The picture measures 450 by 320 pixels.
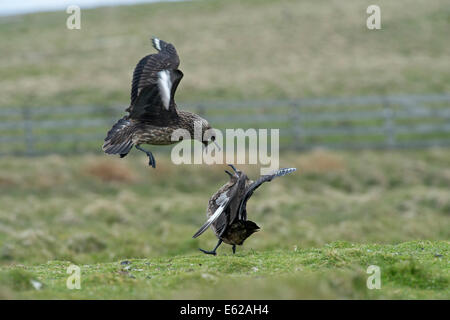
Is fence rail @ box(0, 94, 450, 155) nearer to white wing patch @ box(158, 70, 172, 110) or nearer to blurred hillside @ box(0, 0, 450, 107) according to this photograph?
blurred hillside @ box(0, 0, 450, 107)

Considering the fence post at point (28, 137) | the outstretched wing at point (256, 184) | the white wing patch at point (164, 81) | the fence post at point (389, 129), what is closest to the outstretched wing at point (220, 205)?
the outstretched wing at point (256, 184)

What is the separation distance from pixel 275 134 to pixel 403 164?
5.46 m

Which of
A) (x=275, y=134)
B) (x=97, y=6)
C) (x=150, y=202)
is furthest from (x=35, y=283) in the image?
(x=97, y=6)

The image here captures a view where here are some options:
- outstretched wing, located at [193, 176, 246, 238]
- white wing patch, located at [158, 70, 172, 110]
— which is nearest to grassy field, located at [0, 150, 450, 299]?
outstretched wing, located at [193, 176, 246, 238]

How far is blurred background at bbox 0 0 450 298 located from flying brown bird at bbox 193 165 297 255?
3.44 meters

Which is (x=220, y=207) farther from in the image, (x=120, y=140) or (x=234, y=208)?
(x=120, y=140)

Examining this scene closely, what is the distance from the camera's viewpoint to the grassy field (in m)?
6.88

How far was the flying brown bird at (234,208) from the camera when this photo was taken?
26.8ft

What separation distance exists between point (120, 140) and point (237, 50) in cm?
3720

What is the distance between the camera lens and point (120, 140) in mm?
8875

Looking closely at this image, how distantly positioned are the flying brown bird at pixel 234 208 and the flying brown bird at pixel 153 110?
980 millimetres

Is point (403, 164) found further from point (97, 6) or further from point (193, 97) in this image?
point (97, 6)

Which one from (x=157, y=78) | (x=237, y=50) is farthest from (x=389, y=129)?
(x=237, y=50)

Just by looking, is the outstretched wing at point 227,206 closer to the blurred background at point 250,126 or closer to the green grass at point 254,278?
the green grass at point 254,278
